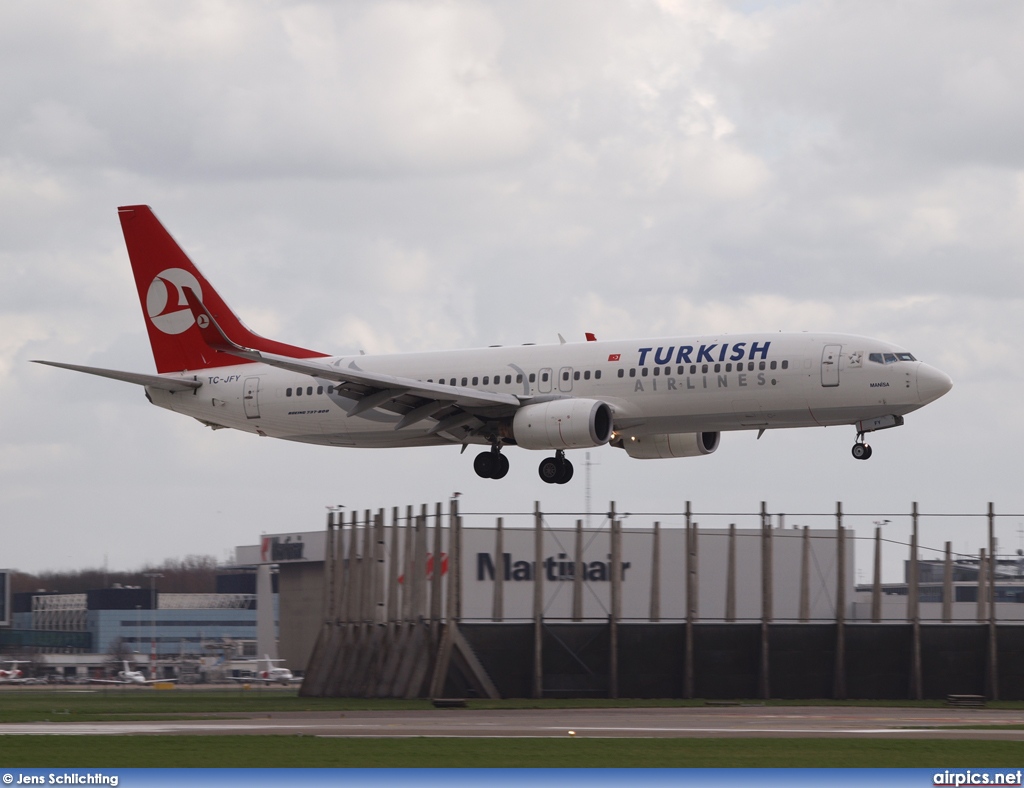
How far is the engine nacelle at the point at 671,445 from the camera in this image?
200 feet

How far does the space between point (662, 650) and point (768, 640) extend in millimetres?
3840

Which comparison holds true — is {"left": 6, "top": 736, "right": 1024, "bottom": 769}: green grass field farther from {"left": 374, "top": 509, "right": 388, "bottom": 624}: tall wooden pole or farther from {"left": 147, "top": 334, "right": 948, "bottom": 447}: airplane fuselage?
{"left": 374, "top": 509, "right": 388, "bottom": 624}: tall wooden pole

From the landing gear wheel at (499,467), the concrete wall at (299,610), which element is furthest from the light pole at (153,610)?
the landing gear wheel at (499,467)

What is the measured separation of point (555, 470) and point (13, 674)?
59272 millimetres

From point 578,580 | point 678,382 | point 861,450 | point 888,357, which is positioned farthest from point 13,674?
point 888,357

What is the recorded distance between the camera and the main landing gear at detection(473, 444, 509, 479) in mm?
59562

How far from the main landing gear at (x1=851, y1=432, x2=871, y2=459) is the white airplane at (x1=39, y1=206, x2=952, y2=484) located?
7 centimetres

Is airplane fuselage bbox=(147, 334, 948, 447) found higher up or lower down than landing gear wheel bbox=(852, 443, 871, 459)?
higher up

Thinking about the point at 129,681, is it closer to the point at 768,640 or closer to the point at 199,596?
the point at 768,640

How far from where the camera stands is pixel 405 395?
186 feet

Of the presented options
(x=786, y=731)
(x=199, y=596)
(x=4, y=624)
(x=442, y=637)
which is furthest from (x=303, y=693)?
(x=199, y=596)

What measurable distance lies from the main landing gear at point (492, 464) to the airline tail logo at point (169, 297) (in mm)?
15108

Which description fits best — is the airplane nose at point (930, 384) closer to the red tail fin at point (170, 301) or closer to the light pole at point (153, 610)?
the red tail fin at point (170, 301)

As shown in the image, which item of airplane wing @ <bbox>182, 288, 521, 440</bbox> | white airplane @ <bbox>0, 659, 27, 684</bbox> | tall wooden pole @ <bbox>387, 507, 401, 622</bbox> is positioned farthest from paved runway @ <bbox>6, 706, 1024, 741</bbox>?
white airplane @ <bbox>0, 659, 27, 684</bbox>
